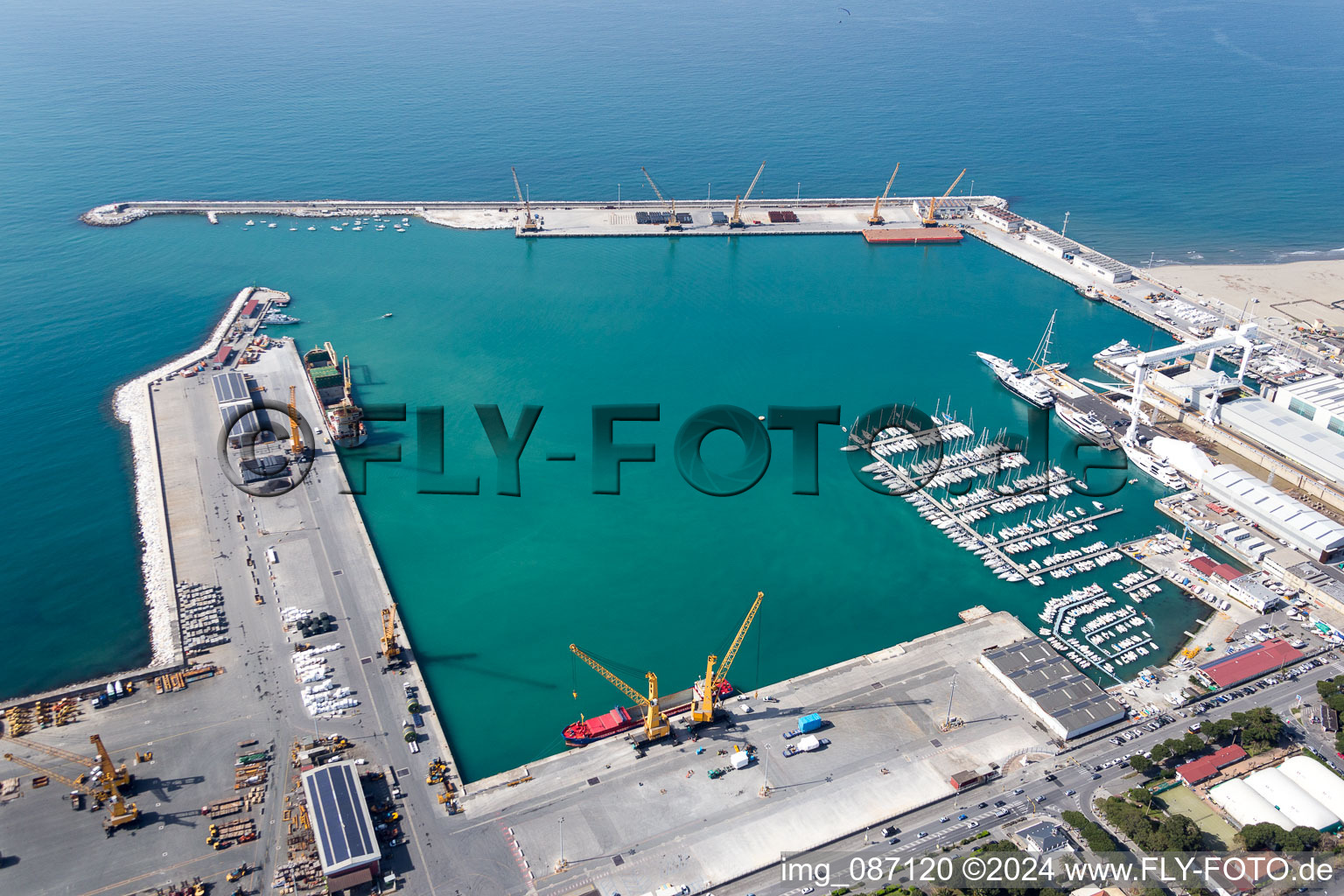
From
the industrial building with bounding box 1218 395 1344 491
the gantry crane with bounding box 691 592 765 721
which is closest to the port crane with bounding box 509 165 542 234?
the gantry crane with bounding box 691 592 765 721

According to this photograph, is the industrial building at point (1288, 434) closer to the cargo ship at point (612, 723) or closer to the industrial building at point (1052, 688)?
the industrial building at point (1052, 688)

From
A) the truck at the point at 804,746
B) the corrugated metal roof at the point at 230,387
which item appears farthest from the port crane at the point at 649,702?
the corrugated metal roof at the point at 230,387

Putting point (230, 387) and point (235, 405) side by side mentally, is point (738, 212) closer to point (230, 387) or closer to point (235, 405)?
point (230, 387)

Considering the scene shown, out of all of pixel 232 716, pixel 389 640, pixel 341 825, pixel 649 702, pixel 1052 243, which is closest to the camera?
pixel 341 825

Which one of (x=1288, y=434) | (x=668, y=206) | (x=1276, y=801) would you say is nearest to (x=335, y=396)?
(x=668, y=206)

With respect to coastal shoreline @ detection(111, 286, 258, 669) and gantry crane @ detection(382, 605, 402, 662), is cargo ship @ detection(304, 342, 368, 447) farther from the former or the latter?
gantry crane @ detection(382, 605, 402, 662)

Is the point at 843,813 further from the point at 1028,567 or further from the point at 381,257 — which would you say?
the point at 381,257
